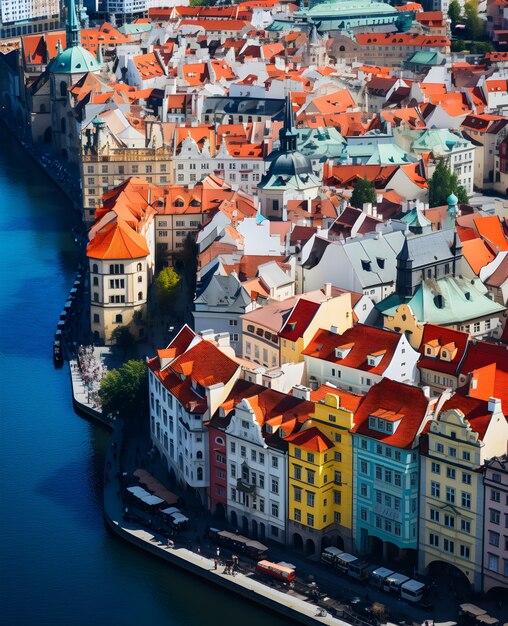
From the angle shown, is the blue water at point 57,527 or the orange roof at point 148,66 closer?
the blue water at point 57,527

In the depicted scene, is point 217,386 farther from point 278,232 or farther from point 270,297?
point 278,232

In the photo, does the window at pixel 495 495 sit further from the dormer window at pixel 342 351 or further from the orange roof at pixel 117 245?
the orange roof at pixel 117 245

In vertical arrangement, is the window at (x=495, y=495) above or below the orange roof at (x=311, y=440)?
below

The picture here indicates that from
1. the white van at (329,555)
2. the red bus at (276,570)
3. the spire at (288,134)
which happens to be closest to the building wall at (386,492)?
the white van at (329,555)

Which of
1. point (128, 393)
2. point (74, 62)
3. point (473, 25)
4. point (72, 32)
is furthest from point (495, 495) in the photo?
point (473, 25)

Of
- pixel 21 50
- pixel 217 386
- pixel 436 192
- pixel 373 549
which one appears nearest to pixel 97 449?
pixel 217 386

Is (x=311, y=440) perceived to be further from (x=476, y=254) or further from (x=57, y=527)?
(x=476, y=254)

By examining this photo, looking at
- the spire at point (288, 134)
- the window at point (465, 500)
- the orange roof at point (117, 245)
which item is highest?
the spire at point (288, 134)
